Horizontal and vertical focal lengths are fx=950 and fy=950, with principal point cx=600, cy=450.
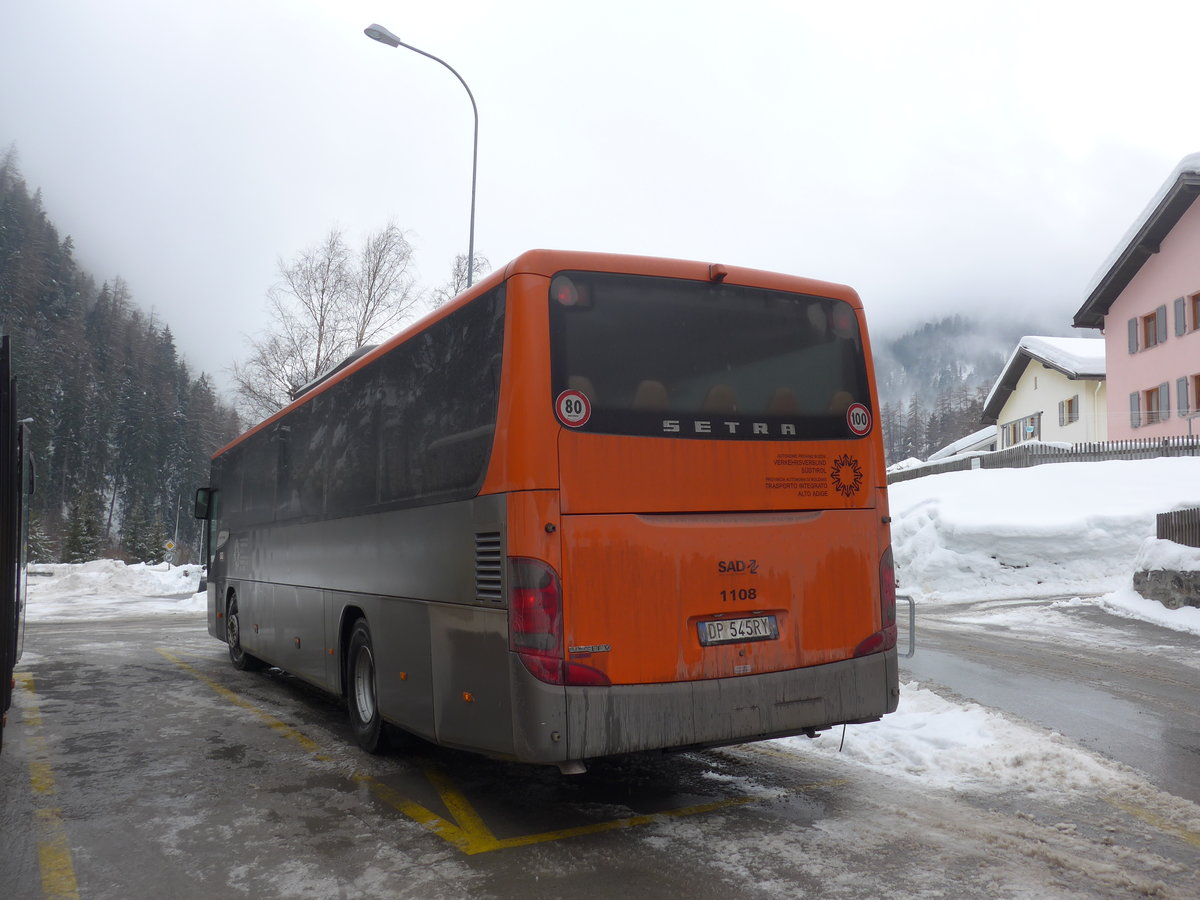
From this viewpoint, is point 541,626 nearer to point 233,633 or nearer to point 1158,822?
point 1158,822

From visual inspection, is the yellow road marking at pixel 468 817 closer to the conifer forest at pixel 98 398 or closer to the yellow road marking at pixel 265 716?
the yellow road marking at pixel 265 716

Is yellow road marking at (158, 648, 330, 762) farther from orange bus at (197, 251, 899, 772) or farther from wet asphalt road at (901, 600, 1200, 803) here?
wet asphalt road at (901, 600, 1200, 803)

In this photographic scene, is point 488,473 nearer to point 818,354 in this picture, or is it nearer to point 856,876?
point 818,354

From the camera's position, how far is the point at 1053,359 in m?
45.0

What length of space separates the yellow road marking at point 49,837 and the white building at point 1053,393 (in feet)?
135

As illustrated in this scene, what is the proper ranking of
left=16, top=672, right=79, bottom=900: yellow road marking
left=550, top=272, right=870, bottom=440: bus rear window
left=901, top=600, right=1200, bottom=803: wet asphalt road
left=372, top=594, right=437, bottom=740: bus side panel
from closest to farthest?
1. left=16, top=672, right=79, bottom=900: yellow road marking
2. left=550, top=272, right=870, bottom=440: bus rear window
3. left=372, top=594, right=437, bottom=740: bus side panel
4. left=901, top=600, right=1200, bottom=803: wet asphalt road

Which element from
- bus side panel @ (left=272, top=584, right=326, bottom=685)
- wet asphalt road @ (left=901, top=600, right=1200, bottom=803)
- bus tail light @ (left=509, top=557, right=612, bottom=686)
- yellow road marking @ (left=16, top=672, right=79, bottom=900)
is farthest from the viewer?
bus side panel @ (left=272, top=584, right=326, bottom=685)

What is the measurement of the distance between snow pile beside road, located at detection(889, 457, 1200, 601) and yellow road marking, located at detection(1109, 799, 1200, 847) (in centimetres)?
1461

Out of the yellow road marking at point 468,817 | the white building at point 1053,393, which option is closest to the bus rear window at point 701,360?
the yellow road marking at point 468,817

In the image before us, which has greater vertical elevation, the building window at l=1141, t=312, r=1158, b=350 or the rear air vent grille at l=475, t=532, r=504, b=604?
the building window at l=1141, t=312, r=1158, b=350

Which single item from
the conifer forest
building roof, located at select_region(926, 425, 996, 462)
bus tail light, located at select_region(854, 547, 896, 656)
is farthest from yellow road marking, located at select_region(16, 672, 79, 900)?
the conifer forest

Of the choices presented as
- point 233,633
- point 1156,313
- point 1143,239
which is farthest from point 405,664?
point 1156,313

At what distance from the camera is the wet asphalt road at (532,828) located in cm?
427

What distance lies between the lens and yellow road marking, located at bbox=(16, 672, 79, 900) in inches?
173
